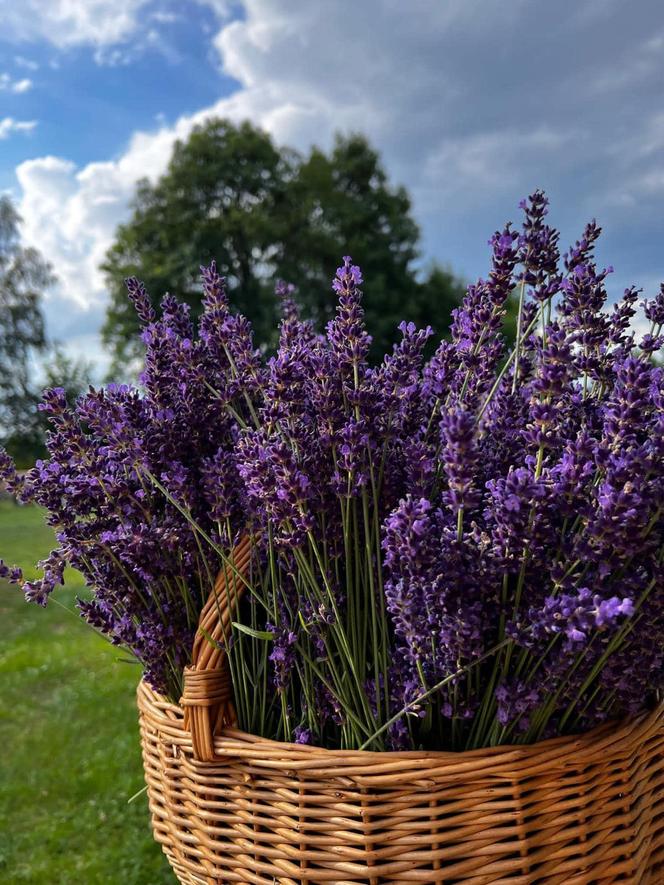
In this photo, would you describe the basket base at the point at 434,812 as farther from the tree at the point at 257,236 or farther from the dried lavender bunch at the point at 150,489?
the tree at the point at 257,236

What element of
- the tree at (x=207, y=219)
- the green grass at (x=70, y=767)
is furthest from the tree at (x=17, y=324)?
the green grass at (x=70, y=767)

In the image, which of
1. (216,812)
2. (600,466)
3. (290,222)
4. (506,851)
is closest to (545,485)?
(600,466)

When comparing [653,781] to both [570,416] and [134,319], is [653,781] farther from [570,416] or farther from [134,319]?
[134,319]

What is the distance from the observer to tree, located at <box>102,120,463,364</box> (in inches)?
598

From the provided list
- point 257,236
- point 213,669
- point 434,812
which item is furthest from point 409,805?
point 257,236

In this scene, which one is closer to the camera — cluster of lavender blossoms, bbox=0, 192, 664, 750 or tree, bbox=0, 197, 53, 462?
cluster of lavender blossoms, bbox=0, 192, 664, 750

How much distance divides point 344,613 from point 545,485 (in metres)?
0.31

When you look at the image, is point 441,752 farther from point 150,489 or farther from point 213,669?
point 150,489

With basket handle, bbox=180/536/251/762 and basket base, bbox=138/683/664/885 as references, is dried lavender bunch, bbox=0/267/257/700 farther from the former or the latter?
basket base, bbox=138/683/664/885

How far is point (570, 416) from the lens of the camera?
1052mm

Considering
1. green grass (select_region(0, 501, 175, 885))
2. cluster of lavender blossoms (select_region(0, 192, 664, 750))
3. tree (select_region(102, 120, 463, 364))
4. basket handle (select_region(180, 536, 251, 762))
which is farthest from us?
tree (select_region(102, 120, 463, 364))

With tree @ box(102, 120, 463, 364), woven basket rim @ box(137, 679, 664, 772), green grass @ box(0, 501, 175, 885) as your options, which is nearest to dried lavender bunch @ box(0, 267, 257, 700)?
woven basket rim @ box(137, 679, 664, 772)

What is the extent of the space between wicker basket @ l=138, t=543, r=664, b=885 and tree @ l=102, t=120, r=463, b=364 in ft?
45.4

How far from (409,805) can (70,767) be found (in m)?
3.30
